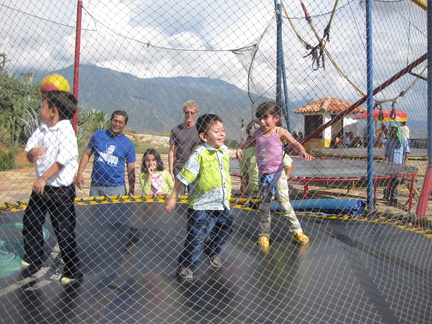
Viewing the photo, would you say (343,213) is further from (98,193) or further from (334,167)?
(334,167)

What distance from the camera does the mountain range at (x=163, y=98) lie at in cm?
228

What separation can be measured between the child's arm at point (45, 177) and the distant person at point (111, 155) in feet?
2.77

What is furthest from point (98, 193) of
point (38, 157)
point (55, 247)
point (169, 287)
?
point (169, 287)

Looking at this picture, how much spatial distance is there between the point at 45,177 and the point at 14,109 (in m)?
6.35

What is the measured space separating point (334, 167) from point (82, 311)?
4455mm

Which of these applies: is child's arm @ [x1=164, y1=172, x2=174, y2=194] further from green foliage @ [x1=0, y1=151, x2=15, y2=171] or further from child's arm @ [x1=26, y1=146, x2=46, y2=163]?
green foliage @ [x1=0, y1=151, x2=15, y2=171]

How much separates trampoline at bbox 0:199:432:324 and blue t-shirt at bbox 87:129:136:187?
1.16 feet

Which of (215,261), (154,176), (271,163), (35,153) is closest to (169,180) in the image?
(154,176)

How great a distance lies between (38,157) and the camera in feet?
6.41

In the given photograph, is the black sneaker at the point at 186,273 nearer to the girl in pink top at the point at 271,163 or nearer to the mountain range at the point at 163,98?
the girl in pink top at the point at 271,163

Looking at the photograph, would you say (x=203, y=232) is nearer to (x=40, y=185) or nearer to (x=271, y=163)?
(x=271, y=163)

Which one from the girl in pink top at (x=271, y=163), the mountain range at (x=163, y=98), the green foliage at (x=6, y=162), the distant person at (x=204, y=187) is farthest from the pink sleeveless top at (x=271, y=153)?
the green foliage at (x=6, y=162)

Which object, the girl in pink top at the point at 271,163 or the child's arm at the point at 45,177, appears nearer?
the child's arm at the point at 45,177

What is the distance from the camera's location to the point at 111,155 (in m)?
2.79
